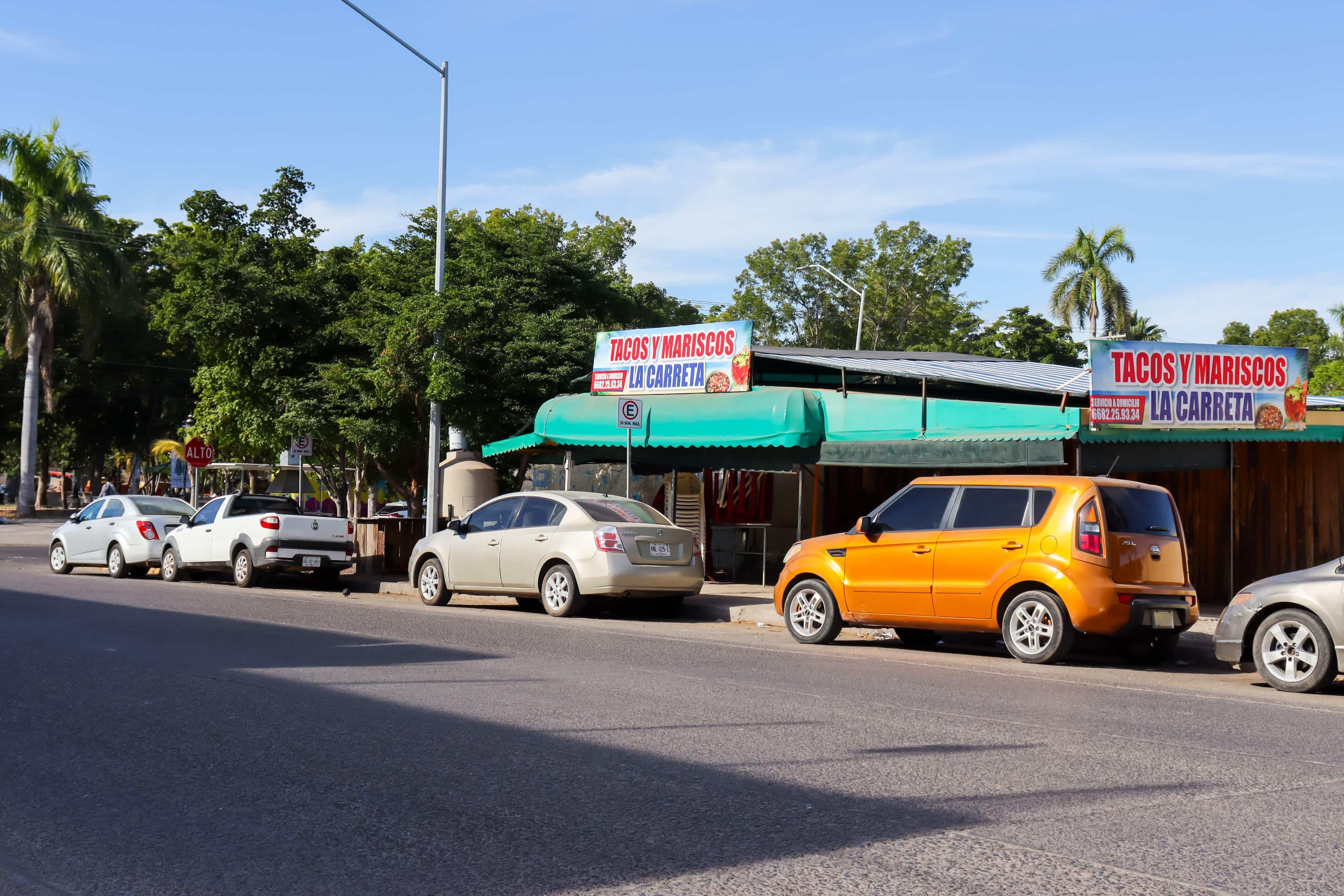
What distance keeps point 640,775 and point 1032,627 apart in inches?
251

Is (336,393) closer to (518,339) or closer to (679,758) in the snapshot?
(518,339)

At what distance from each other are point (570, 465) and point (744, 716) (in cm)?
1272

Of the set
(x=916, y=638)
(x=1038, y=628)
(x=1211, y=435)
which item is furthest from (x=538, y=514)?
(x=1211, y=435)

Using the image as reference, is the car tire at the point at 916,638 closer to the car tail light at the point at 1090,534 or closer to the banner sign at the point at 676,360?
the car tail light at the point at 1090,534

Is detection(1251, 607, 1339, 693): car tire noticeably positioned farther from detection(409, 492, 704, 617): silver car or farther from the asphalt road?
detection(409, 492, 704, 617): silver car

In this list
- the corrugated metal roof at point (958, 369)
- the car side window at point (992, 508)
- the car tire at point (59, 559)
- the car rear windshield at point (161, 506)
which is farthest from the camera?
the car tire at point (59, 559)

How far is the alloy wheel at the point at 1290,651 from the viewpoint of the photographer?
10172mm

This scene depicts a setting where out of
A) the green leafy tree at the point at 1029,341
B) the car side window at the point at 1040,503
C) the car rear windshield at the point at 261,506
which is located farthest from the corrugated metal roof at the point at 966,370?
the green leafy tree at the point at 1029,341

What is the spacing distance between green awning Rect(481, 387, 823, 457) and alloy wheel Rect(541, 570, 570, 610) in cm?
347

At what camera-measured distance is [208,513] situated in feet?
69.4

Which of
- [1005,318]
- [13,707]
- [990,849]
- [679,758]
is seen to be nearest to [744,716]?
[679,758]

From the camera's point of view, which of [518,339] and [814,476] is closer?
[814,476]

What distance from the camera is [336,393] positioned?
23.5 metres

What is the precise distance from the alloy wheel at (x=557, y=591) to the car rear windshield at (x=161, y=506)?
10108mm
